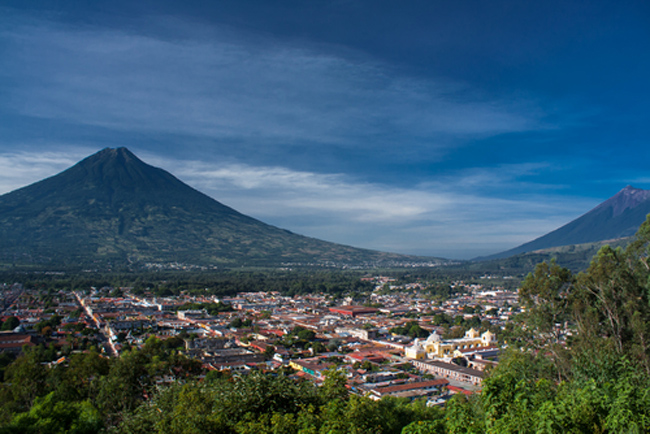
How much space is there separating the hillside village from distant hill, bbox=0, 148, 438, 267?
46003 mm

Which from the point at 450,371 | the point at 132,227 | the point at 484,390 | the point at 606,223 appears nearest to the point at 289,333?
the point at 450,371

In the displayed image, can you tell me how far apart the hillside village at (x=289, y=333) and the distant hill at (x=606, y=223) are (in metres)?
144

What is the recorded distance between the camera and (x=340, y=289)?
6506 centimetres

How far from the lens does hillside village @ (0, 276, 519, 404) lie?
68.0ft

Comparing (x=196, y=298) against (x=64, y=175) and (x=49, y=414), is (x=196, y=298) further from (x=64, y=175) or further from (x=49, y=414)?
(x=64, y=175)

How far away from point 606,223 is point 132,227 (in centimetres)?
17464

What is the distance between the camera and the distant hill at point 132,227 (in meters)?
96.1

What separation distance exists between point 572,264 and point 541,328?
100153 millimetres

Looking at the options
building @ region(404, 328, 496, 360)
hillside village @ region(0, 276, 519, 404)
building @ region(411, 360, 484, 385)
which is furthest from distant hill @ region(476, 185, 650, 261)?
building @ region(411, 360, 484, 385)

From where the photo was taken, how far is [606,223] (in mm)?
180500

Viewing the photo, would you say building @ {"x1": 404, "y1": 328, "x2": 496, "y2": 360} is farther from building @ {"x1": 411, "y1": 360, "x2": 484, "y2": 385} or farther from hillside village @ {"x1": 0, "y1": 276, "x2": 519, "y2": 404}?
building @ {"x1": 411, "y1": 360, "x2": 484, "y2": 385}

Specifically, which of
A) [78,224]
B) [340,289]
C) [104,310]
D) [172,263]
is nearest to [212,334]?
[104,310]

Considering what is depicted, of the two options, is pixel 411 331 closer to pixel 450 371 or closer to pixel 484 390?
pixel 450 371

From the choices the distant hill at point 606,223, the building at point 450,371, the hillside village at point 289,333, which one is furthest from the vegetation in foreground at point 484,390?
the distant hill at point 606,223
